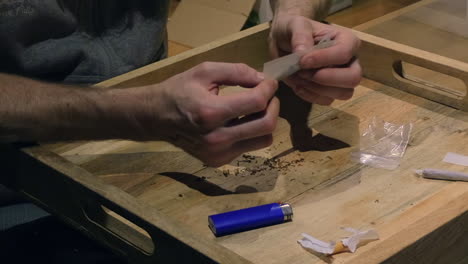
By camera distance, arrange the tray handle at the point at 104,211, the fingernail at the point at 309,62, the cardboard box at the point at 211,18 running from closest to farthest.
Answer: the tray handle at the point at 104,211, the fingernail at the point at 309,62, the cardboard box at the point at 211,18

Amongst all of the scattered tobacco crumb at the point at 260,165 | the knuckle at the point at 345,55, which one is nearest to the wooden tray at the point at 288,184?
the scattered tobacco crumb at the point at 260,165

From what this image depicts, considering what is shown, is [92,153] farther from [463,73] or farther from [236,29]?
[236,29]

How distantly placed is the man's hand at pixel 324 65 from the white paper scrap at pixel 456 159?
0.14 metres

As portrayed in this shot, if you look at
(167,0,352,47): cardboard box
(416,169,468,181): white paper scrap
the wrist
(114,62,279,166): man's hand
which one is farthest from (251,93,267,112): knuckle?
(167,0,352,47): cardboard box

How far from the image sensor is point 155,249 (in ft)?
2.31

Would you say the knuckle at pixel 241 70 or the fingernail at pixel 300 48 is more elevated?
the knuckle at pixel 241 70

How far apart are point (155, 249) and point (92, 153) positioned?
0.89 ft

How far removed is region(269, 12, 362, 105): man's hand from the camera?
879 mm

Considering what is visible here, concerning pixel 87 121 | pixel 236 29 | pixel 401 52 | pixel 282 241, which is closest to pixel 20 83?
pixel 87 121

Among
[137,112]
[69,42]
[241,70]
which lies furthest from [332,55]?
[69,42]

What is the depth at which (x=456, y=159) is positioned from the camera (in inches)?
33.4

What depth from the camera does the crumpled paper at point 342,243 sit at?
70 cm

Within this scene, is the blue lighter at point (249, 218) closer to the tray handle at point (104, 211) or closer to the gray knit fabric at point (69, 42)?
the tray handle at point (104, 211)

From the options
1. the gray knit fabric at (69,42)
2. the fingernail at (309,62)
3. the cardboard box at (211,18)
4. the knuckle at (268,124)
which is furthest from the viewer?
the cardboard box at (211,18)
